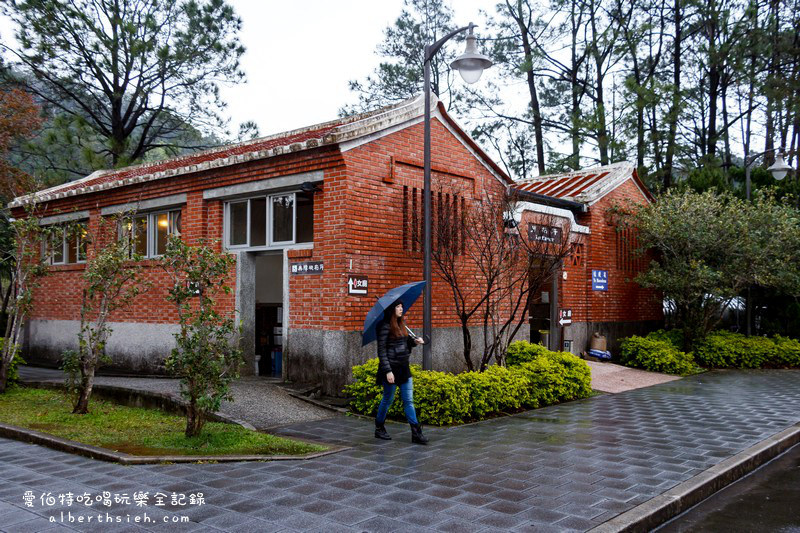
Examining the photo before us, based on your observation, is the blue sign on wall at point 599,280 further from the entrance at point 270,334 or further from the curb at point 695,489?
the curb at point 695,489

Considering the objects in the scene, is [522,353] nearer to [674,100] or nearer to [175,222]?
[175,222]

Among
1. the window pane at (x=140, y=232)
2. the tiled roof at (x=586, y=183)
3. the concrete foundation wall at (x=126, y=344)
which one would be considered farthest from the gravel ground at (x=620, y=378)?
the window pane at (x=140, y=232)

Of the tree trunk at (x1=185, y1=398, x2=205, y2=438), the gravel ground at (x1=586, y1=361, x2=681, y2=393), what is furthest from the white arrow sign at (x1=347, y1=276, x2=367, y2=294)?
the gravel ground at (x1=586, y1=361, x2=681, y2=393)

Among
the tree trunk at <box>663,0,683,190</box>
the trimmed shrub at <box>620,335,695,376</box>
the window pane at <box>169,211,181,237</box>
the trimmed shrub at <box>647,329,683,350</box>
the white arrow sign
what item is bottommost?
the trimmed shrub at <box>620,335,695,376</box>

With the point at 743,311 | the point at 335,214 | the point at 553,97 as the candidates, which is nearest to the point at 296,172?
the point at 335,214

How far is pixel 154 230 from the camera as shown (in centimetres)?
1418

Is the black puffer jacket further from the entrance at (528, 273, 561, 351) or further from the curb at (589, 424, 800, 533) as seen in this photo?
the entrance at (528, 273, 561, 351)

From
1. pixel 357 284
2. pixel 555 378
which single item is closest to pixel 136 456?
pixel 357 284

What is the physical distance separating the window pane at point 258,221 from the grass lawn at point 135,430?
3925 millimetres

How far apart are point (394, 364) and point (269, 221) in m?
5.13

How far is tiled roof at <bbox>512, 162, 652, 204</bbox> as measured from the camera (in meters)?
17.3

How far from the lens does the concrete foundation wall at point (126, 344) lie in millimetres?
13219

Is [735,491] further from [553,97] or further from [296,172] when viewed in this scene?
[553,97]

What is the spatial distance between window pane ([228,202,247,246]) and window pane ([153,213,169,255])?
2092 millimetres
